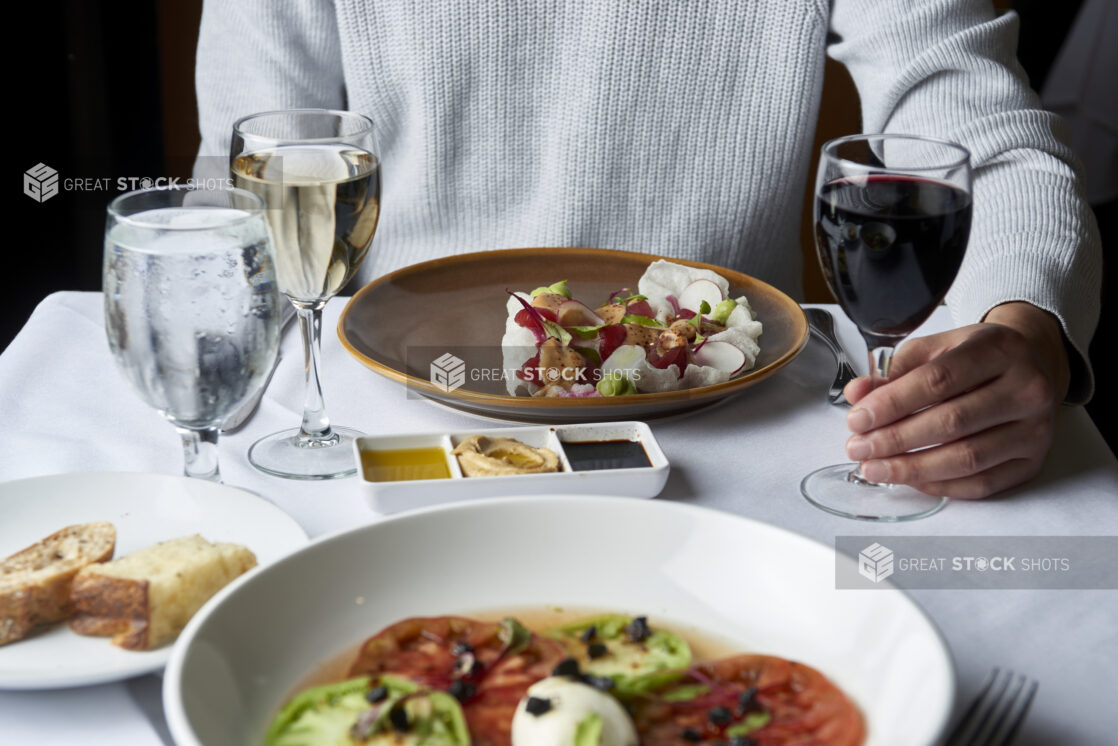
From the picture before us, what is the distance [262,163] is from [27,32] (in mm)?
2359

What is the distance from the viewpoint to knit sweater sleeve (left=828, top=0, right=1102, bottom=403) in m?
1.16

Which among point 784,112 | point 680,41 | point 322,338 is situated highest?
point 680,41

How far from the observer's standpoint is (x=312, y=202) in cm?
91

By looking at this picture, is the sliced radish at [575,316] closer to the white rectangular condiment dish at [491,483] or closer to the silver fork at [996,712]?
the white rectangular condiment dish at [491,483]

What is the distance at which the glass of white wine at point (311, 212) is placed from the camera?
90 cm

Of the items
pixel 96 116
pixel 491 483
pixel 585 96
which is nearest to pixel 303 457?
pixel 491 483

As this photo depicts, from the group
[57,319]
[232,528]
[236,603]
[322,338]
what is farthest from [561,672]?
[57,319]

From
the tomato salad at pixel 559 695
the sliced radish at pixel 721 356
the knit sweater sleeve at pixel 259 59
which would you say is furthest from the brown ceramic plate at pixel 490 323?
the knit sweater sleeve at pixel 259 59

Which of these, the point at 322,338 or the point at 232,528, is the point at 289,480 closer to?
the point at 232,528

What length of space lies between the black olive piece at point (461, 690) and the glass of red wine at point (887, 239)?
0.43 meters

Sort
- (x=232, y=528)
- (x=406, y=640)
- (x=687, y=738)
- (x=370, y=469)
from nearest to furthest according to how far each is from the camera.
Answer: (x=687, y=738)
(x=406, y=640)
(x=232, y=528)
(x=370, y=469)

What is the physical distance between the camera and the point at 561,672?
56 cm

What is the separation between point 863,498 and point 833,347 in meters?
0.33

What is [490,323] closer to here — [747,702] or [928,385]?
[928,385]
